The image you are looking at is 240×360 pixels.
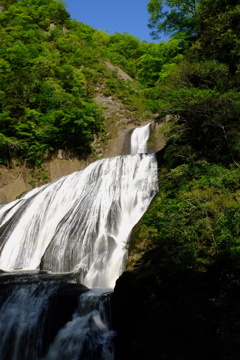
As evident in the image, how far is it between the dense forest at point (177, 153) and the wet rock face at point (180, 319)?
2 cm

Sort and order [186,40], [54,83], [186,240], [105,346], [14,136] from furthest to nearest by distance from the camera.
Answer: [54,83]
[14,136]
[186,40]
[186,240]
[105,346]

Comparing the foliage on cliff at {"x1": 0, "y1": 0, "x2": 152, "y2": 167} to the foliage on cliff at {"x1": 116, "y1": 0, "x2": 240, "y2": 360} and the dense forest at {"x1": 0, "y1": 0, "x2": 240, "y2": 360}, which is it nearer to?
the dense forest at {"x1": 0, "y1": 0, "x2": 240, "y2": 360}

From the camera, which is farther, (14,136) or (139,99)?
(139,99)

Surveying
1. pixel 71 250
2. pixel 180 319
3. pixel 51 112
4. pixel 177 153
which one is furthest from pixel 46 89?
pixel 180 319

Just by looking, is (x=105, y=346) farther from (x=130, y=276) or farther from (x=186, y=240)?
(x=186, y=240)

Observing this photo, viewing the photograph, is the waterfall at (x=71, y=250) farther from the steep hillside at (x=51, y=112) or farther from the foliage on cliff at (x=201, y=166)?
the steep hillside at (x=51, y=112)

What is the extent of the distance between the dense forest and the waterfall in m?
0.68

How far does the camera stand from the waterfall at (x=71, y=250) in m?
5.29

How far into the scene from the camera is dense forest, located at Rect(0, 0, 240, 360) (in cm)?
475

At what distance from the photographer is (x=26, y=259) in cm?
1015

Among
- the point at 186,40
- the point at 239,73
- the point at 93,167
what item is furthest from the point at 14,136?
the point at 239,73

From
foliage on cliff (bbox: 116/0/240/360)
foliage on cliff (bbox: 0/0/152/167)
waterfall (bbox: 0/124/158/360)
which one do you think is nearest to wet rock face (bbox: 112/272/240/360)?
foliage on cliff (bbox: 116/0/240/360)

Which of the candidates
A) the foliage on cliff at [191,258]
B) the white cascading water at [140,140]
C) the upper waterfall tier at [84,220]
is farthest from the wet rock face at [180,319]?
the white cascading water at [140,140]

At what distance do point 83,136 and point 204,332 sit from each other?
1655 cm
